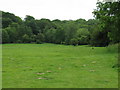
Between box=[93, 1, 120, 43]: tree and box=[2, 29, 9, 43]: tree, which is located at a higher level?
box=[93, 1, 120, 43]: tree

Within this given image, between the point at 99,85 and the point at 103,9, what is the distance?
1401cm

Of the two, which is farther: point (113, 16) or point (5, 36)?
point (5, 36)

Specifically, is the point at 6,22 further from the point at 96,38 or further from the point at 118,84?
the point at 118,84

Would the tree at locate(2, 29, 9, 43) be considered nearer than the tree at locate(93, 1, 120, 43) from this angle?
No

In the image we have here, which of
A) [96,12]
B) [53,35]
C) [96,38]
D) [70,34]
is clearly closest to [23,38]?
[53,35]

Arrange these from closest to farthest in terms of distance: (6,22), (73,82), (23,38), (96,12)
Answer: (73,82), (96,12), (23,38), (6,22)

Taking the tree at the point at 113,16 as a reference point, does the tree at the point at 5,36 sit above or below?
below

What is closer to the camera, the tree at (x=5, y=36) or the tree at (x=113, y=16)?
the tree at (x=113, y=16)

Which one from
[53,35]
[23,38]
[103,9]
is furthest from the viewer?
[53,35]

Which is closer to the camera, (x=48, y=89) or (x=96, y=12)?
(x=48, y=89)

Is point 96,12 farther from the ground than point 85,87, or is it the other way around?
point 96,12

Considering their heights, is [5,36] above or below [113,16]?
below

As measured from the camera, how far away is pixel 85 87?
396 inches

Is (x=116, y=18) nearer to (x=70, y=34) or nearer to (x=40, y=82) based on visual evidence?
(x=40, y=82)
